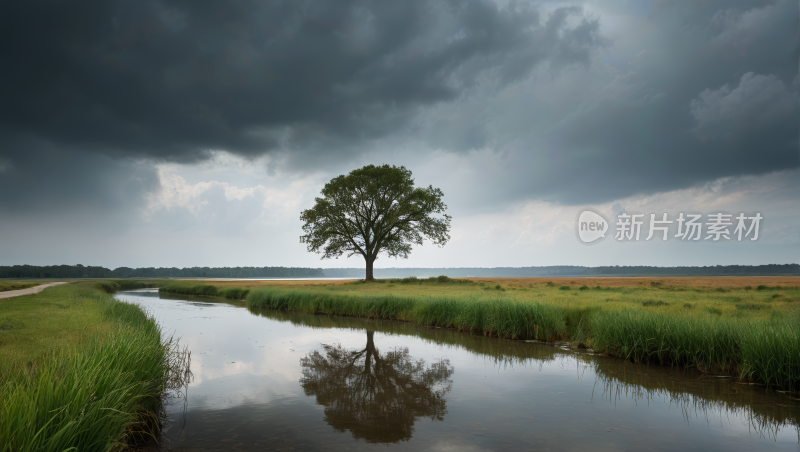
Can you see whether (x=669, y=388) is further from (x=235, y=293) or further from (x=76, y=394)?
(x=235, y=293)

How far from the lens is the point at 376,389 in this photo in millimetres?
9320

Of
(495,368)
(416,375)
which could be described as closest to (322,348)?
(416,375)

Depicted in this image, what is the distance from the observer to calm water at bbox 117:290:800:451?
633 cm

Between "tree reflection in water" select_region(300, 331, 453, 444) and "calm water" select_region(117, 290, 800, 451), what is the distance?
3 centimetres

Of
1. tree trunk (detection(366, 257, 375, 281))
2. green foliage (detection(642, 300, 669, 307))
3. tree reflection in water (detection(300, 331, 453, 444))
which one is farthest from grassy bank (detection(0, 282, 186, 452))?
tree trunk (detection(366, 257, 375, 281))

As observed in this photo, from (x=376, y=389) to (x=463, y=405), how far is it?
223cm

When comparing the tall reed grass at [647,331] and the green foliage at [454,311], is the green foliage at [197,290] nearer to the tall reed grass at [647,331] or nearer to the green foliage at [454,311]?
the green foliage at [454,311]

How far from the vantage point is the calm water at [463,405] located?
20.8ft

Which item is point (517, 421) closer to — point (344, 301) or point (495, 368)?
point (495, 368)

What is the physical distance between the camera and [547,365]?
11.9m

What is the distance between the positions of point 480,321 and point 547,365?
6589 mm

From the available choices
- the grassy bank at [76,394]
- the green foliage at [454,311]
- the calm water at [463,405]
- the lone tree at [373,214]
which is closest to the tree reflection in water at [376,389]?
the calm water at [463,405]

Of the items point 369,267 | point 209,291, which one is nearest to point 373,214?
point 369,267

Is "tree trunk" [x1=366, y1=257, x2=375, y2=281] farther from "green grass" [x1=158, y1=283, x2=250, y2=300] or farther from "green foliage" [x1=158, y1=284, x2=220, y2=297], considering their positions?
"green foliage" [x1=158, y1=284, x2=220, y2=297]
